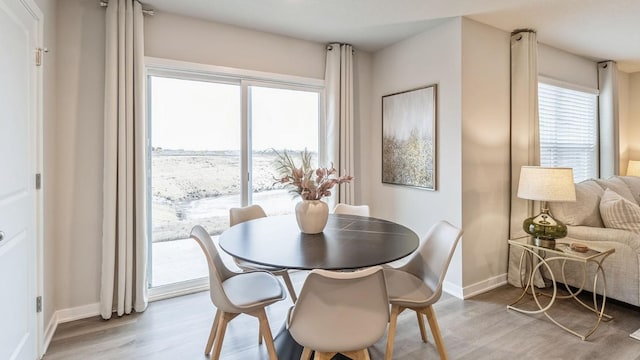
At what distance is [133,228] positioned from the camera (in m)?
2.77

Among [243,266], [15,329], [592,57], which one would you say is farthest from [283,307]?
[592,57]

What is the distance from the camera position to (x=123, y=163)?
2.68 meters

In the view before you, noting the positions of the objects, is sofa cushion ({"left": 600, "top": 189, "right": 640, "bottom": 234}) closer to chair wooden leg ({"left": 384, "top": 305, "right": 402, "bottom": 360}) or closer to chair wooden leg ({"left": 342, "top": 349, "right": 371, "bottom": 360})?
chair wooden leg ({"left": 384, "top": 305, "right": 402, "bottom": 360})

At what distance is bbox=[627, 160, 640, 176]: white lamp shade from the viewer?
480 centimetres

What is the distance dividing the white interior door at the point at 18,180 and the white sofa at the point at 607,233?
12.9 feet

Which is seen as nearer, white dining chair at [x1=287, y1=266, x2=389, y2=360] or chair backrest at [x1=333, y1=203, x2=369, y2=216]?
white dining chair at [x1=287, y1=266, x2=389, y2=360]

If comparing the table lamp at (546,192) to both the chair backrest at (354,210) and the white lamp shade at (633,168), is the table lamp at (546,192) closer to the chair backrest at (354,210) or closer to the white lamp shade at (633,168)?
the chair backrest at (354,210)

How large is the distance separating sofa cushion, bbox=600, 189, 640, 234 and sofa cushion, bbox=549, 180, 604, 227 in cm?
11

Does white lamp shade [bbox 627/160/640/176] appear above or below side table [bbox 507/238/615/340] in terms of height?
above

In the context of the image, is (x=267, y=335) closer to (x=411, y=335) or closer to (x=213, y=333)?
(x=213, y=333)

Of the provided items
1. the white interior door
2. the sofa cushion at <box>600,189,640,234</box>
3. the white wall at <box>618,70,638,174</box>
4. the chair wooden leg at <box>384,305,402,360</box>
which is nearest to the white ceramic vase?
the chair wooden leg at <box>384,305,402,360</box>

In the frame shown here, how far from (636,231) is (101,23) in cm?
494

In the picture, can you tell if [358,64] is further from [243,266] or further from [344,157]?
[243,266]

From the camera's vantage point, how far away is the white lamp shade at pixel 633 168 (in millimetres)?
4797
